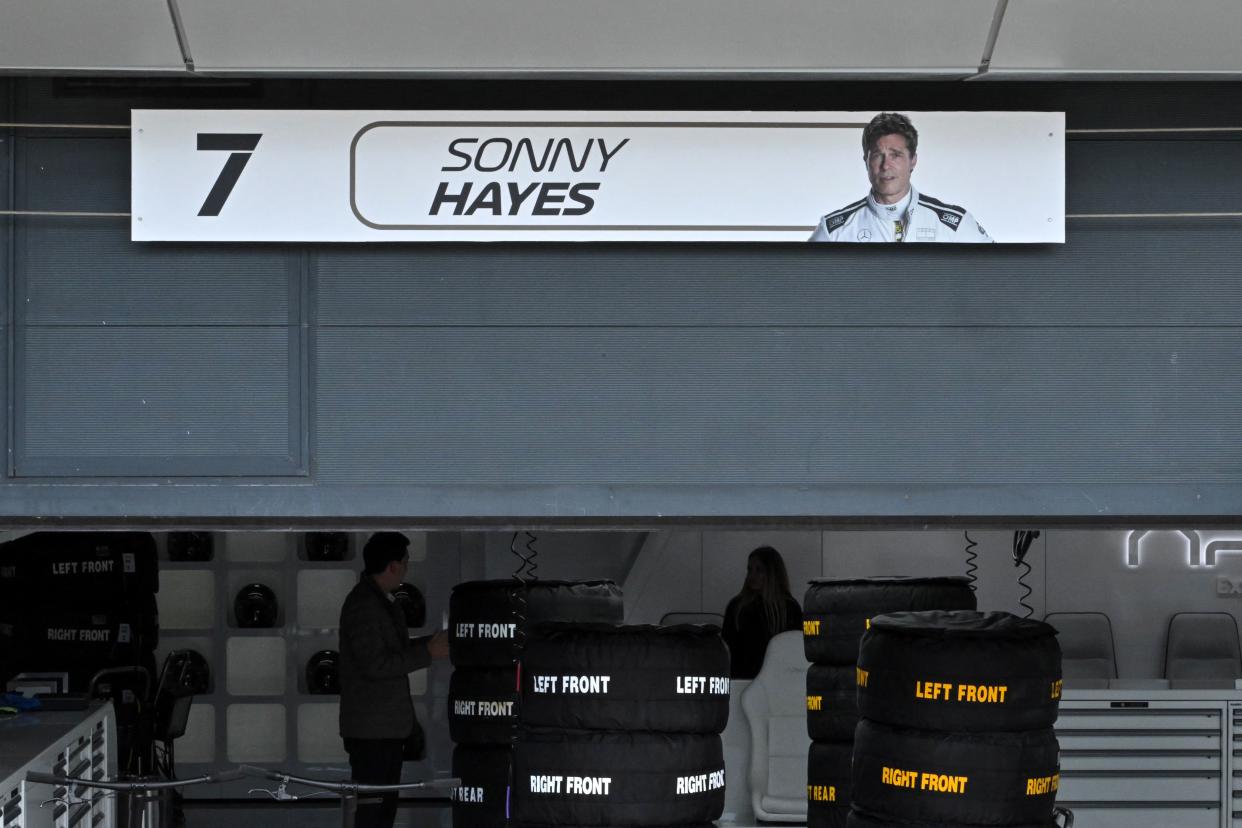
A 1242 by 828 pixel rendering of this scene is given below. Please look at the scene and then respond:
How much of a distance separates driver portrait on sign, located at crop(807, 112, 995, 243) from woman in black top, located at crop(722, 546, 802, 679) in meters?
3.93

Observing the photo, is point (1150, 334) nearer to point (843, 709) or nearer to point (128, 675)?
point (843, 709)

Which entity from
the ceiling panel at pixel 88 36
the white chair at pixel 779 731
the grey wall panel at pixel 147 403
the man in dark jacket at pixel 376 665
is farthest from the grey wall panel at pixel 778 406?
the white chair at pixel 779 731

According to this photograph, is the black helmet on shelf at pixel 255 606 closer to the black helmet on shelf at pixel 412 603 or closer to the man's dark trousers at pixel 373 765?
the black helmet on shelf at pixel 412 603

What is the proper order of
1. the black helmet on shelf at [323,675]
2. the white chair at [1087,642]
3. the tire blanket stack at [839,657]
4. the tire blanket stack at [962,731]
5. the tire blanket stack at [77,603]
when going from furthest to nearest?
the black helmet on shelf at [323,675], the white chair at [1087,642], the tire blanket stack at [77,603], the tire blanket stack at [839,657], the tire blanket stack at [962,731]

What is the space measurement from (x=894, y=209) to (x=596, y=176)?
711 mm

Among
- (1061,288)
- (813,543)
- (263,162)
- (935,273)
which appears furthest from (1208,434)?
(813,543)

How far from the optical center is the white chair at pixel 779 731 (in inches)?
257

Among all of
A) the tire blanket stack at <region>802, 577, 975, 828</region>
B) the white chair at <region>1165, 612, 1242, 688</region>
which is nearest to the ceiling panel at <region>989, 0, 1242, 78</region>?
the tire blanket stack at <region>802, 577, 975, 828</region>

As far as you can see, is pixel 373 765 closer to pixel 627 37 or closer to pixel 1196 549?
pixel 627 37

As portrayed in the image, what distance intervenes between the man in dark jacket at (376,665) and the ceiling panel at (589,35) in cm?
264

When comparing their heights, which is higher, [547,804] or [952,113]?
[952,113]

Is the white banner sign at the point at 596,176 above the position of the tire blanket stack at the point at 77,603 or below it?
above

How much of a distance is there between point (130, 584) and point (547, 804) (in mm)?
4936

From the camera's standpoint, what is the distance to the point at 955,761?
3.65 metres
